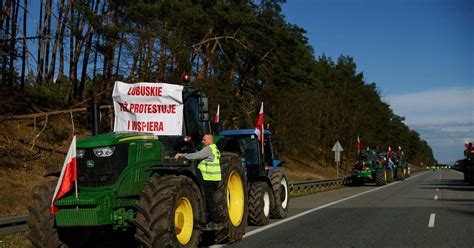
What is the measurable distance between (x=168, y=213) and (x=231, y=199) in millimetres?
3289

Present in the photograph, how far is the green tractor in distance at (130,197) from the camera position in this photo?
7434 millimetres

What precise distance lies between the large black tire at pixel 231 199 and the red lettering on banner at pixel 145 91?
1895mm

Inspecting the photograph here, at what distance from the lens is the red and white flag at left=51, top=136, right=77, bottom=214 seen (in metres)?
7.54

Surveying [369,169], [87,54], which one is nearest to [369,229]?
[87,54]

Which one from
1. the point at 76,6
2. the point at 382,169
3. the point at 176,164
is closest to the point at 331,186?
the point at 382,169

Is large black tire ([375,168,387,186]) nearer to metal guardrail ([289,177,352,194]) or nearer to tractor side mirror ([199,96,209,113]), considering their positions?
metal guardrail ([289,177,352,194])

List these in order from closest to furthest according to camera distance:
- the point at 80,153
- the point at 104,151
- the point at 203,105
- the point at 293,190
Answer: the point at 104,151 < the point at 80,153 < the point at 203,105 < the point at 293,190

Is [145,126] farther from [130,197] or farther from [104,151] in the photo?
[130,197]

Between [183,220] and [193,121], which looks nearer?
[183,220]

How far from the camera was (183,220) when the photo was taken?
27.1 ft

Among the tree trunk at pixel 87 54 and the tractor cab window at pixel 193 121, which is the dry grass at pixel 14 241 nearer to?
the tractor cab window at pixel 193 121

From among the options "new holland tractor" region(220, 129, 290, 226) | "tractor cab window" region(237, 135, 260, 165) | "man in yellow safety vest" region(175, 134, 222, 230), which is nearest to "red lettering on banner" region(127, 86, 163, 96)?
"man in yellow safety vest" region(175, 134, 222, 230)

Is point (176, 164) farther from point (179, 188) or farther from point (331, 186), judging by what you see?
point (331, 186)

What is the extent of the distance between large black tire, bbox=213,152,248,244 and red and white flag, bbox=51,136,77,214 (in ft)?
8.75
